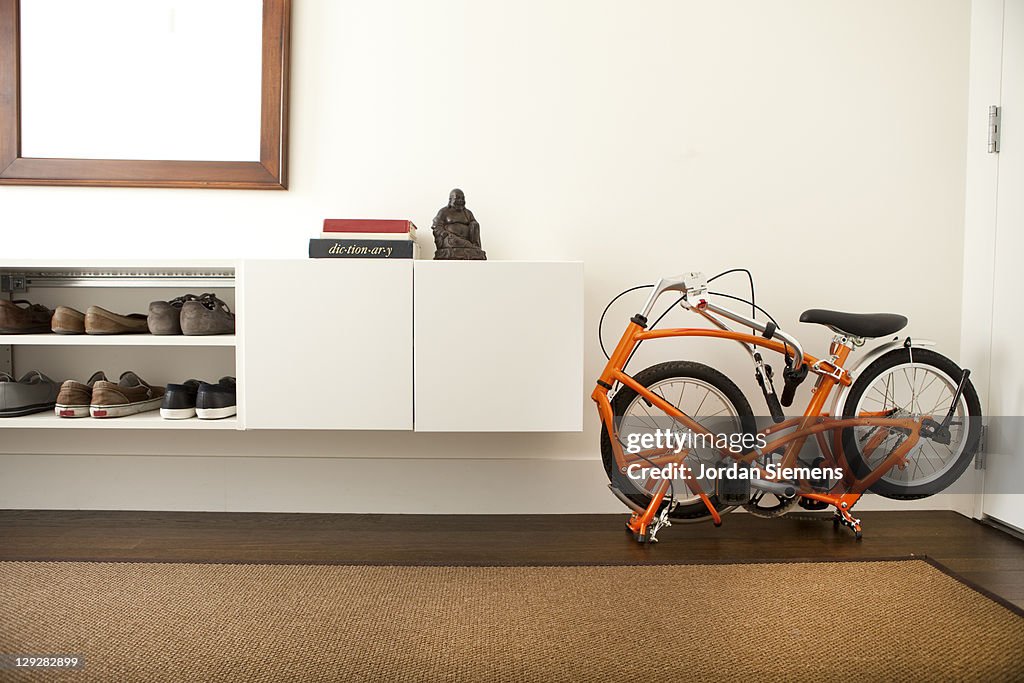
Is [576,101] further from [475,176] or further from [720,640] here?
[720,640]

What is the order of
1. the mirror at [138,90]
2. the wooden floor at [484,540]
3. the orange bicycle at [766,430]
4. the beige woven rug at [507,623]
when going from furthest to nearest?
the mirror at [138,90] < the orange bicycle at [766,430] < the wooden floor at [484,540] < the beige woven rug at [507,623]

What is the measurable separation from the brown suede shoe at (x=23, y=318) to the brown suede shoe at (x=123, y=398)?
268mm

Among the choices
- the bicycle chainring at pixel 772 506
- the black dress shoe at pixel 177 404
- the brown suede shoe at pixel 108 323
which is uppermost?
the brown suede shoe at pixel 108 323

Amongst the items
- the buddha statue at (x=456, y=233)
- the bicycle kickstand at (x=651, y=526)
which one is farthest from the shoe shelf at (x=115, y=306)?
the bicycle kickstand at (x=651, y=526)

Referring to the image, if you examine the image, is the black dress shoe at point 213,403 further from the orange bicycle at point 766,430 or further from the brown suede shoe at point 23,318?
the orange bicycle at point 766,430

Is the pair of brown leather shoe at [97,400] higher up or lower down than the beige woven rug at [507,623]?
higher up

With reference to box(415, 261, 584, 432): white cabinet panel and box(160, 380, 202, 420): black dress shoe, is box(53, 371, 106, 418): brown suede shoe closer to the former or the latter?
box(160, 380, 202, 420): black dress shoe

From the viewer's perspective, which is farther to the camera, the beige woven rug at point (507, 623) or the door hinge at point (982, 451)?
the door hinge at point (982, 451)

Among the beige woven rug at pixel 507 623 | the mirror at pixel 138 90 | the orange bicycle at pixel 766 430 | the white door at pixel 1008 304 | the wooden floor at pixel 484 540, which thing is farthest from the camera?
the mirror at pixel 138 90

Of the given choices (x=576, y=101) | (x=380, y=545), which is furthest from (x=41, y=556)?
(x=576, y=101)

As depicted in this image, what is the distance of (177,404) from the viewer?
1.77 meters

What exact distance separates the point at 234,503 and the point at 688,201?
180 cm

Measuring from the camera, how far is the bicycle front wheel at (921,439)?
5.77 feet

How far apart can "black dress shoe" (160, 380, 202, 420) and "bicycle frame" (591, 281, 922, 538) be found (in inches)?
46.8
